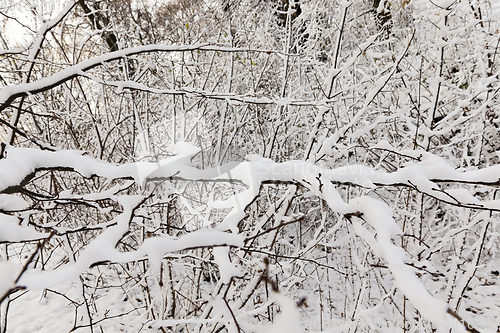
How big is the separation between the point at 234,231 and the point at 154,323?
994 millimetres

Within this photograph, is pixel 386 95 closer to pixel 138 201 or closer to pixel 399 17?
pixel 399 17

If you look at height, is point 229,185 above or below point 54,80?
below

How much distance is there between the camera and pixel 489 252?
401cm

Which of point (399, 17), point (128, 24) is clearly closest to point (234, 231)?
point (128, 24)

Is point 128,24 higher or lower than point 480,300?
higher

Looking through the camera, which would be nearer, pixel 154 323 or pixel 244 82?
pixel 154 323

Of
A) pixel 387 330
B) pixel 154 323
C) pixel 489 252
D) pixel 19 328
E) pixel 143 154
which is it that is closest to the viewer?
pixel 154 323

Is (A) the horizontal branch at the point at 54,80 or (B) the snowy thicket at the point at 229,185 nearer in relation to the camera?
(B) the snowy thicket at the point at 229,185

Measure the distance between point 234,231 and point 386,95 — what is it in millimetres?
3975

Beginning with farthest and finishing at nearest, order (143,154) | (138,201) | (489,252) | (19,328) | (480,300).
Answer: (489,252)
(480,300)
(19,328)
(143,154)
(138,201)

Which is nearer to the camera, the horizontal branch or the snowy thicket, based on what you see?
the snowy thicket

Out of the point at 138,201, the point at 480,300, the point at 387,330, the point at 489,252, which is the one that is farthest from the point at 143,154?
the point at 489,252

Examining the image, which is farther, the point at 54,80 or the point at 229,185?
the point at 229,185

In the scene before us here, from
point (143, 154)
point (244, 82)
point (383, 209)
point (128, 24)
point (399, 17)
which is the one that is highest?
point (399, 17)
